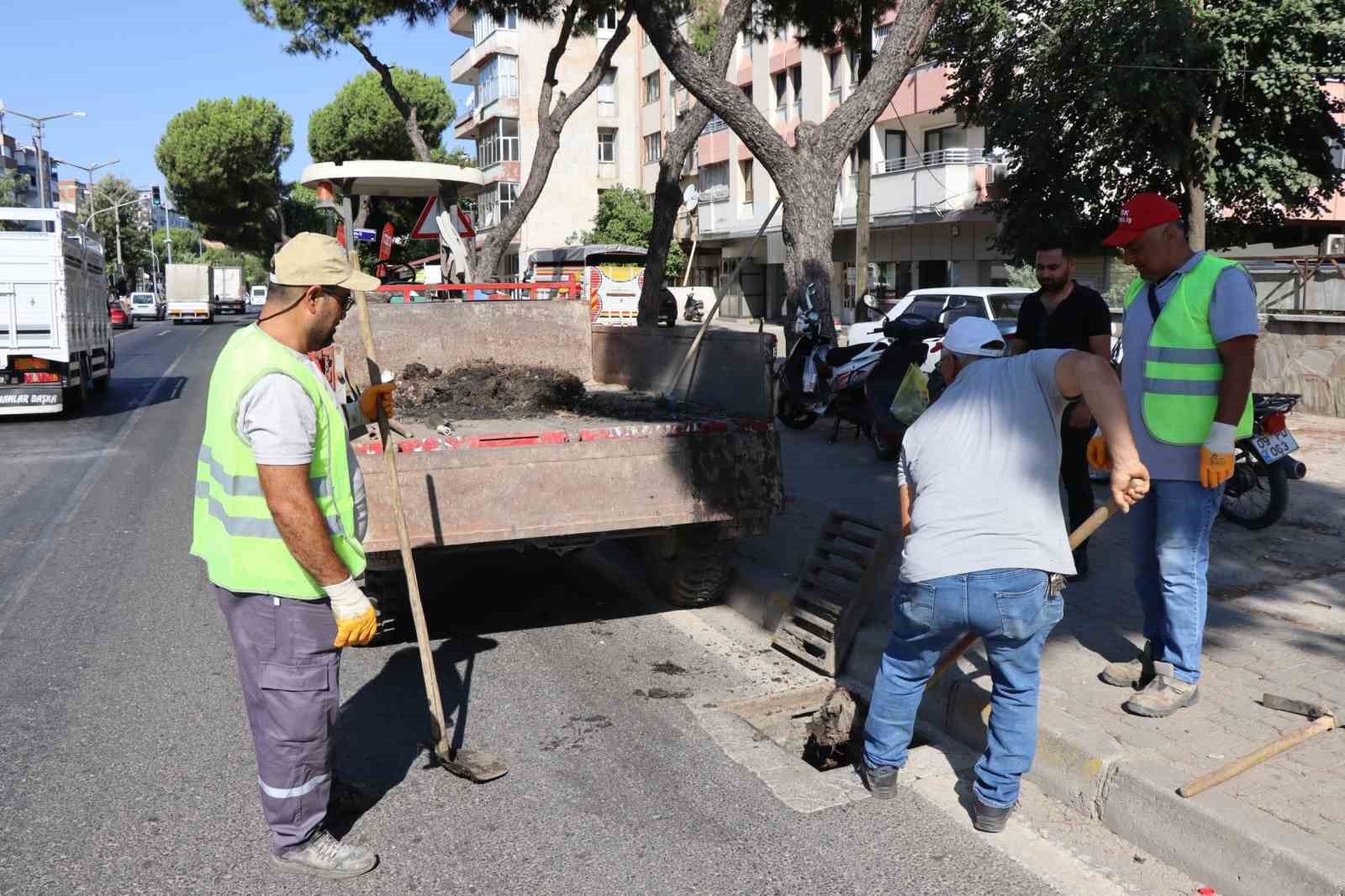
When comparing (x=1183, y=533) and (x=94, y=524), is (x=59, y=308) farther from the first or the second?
(x=1183, y=533)

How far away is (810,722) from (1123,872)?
4.30 feet

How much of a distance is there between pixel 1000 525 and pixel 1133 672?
5.06 feet

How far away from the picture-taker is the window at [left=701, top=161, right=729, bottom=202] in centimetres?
4341

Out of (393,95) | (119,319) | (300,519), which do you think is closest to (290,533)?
(300,519)

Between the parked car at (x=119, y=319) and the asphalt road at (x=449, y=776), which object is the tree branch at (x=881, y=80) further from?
the parked car at (x=119, y=319)

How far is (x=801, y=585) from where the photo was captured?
18.1 ft

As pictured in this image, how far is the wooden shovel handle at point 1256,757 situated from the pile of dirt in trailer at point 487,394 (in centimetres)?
386

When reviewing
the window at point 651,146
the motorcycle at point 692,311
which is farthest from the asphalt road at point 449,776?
the window at point 651,146

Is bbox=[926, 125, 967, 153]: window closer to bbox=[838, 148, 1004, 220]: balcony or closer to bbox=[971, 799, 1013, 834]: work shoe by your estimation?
bbox=[838, 148, 1004, 220]: balcony

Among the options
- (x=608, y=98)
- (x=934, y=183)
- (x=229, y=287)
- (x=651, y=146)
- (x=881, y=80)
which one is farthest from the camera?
(x=229, y=287)

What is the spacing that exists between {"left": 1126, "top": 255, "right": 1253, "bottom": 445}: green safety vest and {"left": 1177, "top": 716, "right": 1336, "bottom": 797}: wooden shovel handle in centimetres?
103

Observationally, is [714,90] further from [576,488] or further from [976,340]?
[976,340]

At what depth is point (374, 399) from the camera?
3973mm

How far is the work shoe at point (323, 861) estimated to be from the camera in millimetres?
3318
